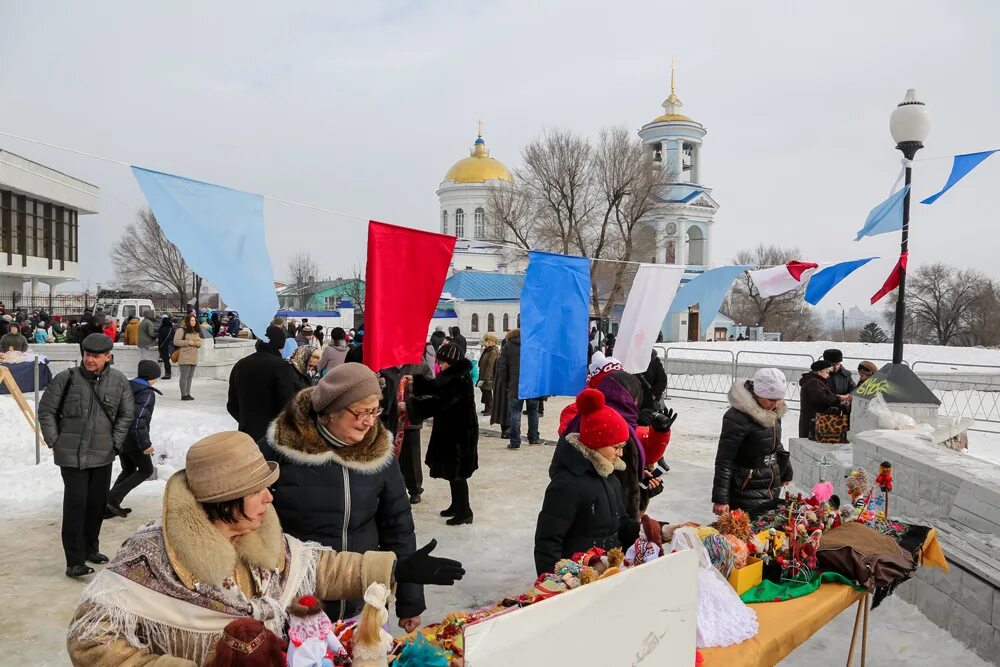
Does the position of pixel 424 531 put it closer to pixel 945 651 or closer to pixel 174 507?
pixel 945 651

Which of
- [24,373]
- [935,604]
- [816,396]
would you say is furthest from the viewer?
[24,373]

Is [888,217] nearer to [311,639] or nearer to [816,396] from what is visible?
[816,396]

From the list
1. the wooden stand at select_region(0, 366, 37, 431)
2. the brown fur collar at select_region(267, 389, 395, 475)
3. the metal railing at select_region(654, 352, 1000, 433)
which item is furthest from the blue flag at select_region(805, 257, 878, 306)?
the wooden stand at select_region(0, 366, 37, 431)

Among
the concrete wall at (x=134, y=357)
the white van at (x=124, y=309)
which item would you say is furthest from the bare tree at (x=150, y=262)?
the concrete wall at (x=134, y=357)

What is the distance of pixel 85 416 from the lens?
4945 mm

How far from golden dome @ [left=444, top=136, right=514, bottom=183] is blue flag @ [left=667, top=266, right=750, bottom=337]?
53.2 meters

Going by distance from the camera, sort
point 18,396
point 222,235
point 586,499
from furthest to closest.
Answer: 1. point 18,396
2. point 222,235
3. point 586,499

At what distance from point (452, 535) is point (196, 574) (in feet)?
15.5

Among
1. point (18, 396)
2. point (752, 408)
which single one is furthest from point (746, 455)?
point (18, 396)

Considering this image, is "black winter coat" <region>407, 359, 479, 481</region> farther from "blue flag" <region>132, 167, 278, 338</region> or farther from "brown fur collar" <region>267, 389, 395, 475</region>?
"brown fur collar" <region>267, 389, 395, 475</region>

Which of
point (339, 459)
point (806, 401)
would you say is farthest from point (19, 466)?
point (806, 401)

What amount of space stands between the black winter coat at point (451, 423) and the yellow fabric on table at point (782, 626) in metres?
3.58

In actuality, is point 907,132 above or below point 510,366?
above

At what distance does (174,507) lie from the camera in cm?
185
